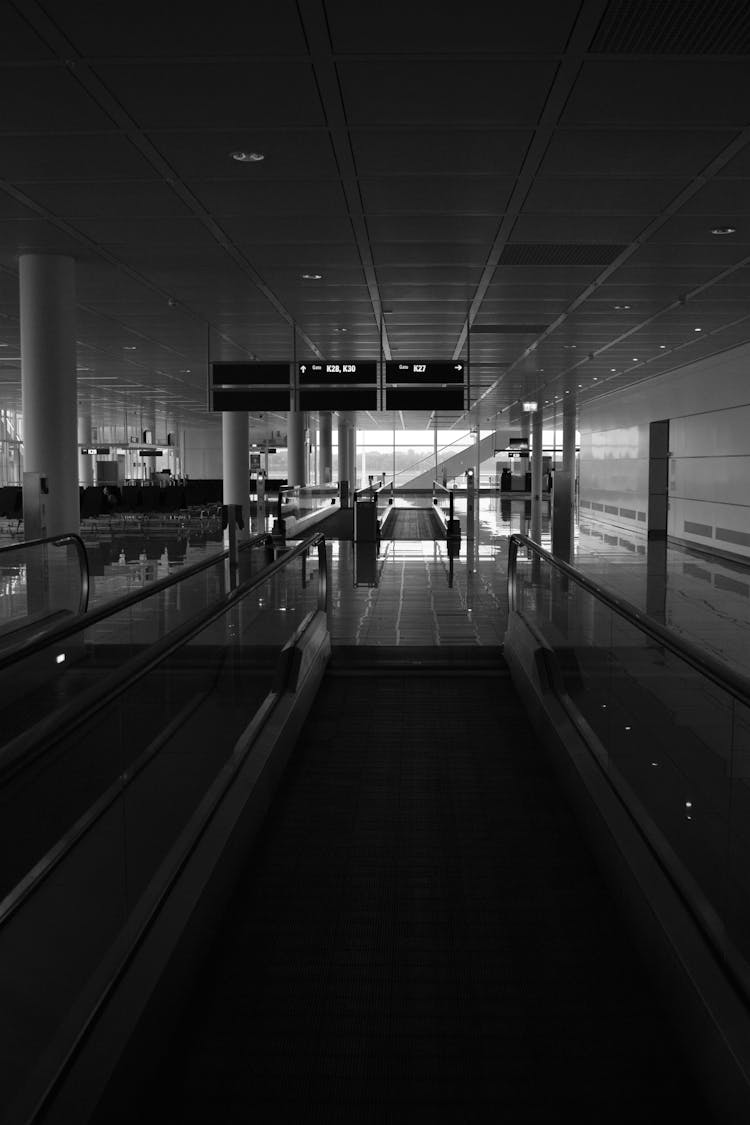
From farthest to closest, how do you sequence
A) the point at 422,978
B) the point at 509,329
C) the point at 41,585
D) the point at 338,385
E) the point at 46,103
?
the point at 509,329 → the point at 338,385 → the point at 41,585 → the point at 46,103 → the point at 422,978

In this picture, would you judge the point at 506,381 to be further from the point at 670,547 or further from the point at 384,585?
the point at 384,585

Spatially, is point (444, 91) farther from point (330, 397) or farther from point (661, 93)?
point (330, 397)

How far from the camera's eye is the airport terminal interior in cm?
321

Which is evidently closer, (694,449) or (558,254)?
(558,254)

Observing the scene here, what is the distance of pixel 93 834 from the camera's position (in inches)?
137

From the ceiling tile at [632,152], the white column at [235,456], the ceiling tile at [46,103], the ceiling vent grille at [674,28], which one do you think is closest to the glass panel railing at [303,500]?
the white column at [235,456]

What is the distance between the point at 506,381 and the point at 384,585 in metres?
13.4

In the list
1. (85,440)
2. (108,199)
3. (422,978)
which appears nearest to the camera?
(422,978)

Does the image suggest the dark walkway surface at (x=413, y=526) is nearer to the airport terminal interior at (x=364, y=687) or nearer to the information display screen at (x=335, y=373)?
the information display screen at (x=335, y=373)

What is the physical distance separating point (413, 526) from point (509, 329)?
17.0 metres

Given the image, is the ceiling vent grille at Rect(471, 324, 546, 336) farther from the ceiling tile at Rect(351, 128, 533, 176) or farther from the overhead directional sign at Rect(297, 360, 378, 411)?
the ceiling tile at Rect(351, 128, 533, 176)

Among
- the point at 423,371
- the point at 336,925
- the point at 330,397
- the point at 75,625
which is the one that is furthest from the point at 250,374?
the point at 336,925

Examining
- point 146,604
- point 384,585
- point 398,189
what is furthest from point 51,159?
point 384,585

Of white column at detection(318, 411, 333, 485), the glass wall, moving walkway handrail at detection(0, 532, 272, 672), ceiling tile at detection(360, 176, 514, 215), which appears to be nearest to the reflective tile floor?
ceiling tile at detection(360, 176, 514, 215)
